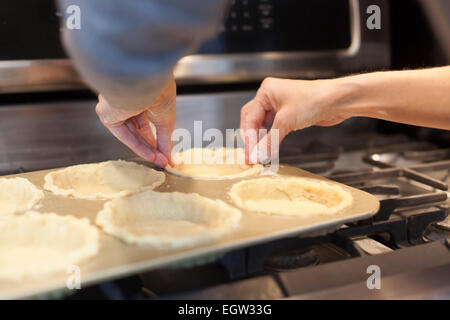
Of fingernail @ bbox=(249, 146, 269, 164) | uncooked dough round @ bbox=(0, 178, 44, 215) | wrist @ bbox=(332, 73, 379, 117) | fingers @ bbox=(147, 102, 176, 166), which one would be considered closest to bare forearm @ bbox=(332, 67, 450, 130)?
wrist @ bbox=(332, 73, 379, 117)

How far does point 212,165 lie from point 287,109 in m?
0.37

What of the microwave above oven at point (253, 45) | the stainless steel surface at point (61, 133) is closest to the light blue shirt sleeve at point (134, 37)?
the microwave above oven at point (253, 45)

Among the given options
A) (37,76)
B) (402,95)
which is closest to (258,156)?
(402,95)

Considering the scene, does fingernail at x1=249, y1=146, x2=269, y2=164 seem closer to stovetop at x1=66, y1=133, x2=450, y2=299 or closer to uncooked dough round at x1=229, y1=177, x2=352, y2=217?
uncooked dough round at x1=229, y1=177, x2=352, y2=217

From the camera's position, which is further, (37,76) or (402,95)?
(37,76)

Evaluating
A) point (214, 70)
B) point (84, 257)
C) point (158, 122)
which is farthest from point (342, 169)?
point (84, 257)

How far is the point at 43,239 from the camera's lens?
0.97m

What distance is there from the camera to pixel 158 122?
1320 millimetres

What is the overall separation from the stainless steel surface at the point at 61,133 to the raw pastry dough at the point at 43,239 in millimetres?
616

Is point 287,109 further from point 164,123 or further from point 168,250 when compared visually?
point 168,250

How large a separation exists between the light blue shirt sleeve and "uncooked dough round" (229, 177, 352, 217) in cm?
56

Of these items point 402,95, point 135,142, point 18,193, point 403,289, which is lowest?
point 403,289

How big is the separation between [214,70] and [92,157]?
57cm

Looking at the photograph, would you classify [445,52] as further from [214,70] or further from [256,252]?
[256,252]
